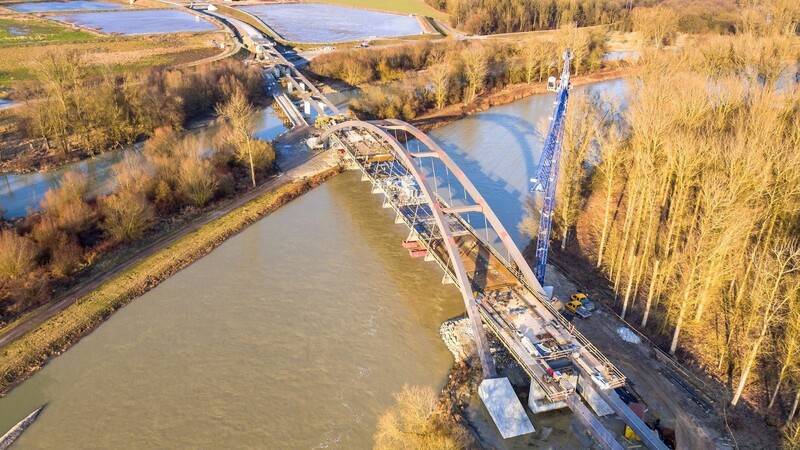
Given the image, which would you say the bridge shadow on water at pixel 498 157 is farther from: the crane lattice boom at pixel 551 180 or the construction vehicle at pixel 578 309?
the construction vehicle at pixel 578 309

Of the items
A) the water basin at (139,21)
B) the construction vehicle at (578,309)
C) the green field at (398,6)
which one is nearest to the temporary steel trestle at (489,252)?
the construction vehicle at (578,309)

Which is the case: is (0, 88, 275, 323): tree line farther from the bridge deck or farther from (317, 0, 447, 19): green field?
(317, 0, 447, 19): green field

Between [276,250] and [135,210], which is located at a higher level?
[135,210]

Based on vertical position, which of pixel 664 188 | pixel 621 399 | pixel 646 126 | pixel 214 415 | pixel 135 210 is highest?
pixel 646 126

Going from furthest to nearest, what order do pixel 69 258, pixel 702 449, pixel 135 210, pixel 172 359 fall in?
pixel 135 210 → pixel 69 258 → pixel 172 359 → pixel 702 449

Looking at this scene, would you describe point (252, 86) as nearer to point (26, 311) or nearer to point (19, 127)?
point (19, 127)

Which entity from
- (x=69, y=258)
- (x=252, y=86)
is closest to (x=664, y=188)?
(x=69, y=258)

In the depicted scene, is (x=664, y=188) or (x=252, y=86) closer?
(x=664, y=188)
